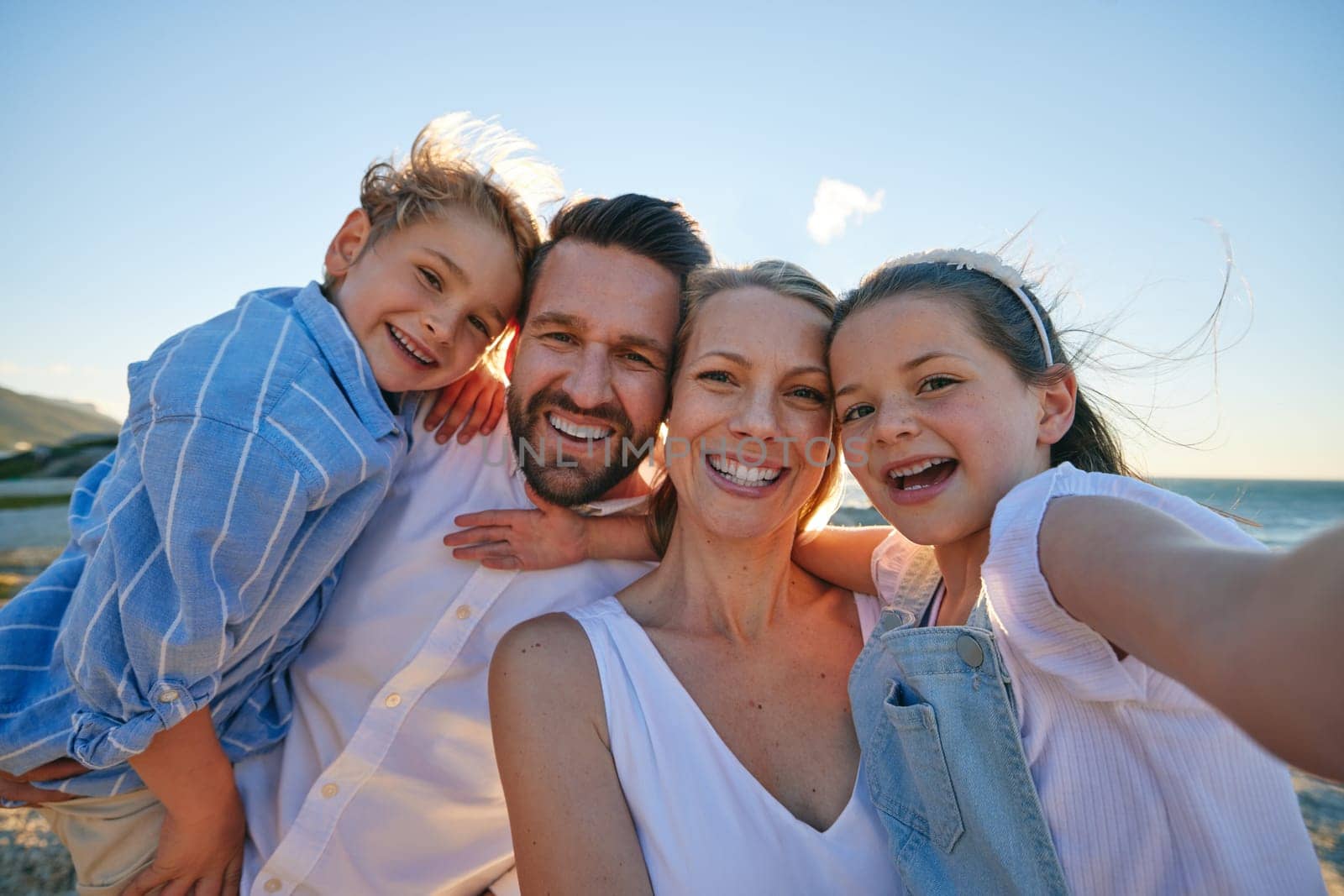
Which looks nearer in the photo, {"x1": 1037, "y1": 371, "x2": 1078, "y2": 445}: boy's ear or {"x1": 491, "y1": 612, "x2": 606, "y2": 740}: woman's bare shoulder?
{"x1": 491, "y1": 612, "x2": 606, "y2": 740}: woman's bare shoulder

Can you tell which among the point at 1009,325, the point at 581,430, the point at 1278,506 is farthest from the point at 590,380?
the point at 1278,506

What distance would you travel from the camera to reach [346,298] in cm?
297

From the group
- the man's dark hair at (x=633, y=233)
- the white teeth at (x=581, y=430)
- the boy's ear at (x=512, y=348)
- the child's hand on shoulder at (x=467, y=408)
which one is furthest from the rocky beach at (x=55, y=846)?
the boy's ear at (x=512, y=348)

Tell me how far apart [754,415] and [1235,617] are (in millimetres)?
1618

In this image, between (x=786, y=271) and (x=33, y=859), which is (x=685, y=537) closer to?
(x=786, y=271)

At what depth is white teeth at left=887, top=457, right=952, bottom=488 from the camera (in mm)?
2199

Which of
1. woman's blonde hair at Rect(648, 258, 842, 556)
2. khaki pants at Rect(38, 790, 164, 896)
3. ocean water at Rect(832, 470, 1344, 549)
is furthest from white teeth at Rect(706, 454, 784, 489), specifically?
ocean water at Rect(832, 470, 1344, 549)

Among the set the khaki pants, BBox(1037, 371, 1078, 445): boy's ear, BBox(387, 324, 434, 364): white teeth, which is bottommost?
the khaki pants

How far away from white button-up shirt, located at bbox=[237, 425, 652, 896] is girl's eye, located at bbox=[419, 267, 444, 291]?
2.50ft

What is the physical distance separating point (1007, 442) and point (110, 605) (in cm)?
279

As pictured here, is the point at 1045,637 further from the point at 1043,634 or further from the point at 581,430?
the point at 581,430

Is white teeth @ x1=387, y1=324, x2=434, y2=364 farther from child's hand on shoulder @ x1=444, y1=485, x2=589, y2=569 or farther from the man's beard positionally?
child's hand on shoulder @ x1=444, y1=485, x2=589, y2=569

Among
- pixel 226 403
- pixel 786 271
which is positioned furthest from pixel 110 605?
pixel 786 271

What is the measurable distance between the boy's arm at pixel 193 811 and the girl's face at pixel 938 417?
94.0 inches
